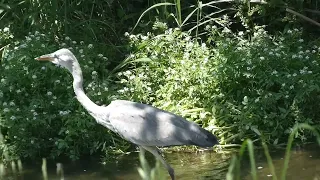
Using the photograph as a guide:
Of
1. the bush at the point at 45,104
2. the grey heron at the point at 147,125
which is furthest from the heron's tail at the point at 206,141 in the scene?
the bush at the point at 45,104

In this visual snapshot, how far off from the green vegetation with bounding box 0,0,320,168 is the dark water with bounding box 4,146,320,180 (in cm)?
18

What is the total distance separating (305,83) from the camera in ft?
18.4

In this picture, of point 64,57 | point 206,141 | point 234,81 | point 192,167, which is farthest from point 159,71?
point 206,141

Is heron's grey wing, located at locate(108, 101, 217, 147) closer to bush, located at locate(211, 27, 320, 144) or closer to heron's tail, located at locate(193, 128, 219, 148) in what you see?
heron's tail, located at locate(193, 128, 219, 148)

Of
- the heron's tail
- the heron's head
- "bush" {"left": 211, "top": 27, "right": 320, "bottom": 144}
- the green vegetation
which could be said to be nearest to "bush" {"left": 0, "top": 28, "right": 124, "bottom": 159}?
the green vegetation

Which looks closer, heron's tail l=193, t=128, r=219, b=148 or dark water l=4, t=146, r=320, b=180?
heron's tail l=193, t=128, r=219, b=148

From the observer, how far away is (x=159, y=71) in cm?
638

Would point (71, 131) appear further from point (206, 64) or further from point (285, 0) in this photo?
point (285, 0)

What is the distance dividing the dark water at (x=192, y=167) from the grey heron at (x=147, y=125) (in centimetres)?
46

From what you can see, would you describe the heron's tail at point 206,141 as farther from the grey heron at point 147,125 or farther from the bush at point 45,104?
the bush at point 45,104

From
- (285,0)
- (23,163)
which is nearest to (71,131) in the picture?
(23,163)

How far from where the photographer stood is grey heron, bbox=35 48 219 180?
417 cm

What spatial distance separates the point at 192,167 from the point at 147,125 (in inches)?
34.1

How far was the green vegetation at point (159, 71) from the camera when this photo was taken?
18.2ft
